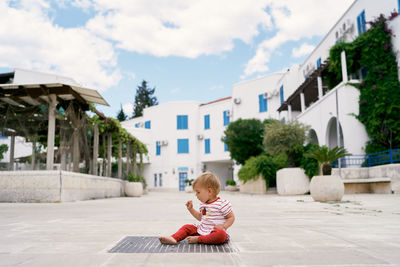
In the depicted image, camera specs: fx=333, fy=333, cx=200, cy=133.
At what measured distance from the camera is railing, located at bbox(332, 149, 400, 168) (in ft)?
40.4

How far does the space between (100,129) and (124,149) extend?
21.0 ft

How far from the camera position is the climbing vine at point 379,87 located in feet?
43.7

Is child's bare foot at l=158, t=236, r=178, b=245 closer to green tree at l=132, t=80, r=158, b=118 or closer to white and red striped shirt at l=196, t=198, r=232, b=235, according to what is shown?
white and red striped shirt at l=196, t=198, r=232, b=235

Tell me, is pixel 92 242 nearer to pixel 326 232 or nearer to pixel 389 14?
pixel 326 232

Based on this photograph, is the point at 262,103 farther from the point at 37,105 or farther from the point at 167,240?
the point at 167,240

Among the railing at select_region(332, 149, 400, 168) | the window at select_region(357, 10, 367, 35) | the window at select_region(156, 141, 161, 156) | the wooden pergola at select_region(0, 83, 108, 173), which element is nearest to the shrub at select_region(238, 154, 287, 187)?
the railing at select_region(332, 149, 400, 168)

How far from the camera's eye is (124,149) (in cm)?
1964

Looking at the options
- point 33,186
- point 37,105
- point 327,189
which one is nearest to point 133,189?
point 37,105

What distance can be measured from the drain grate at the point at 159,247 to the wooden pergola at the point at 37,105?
733 centimetres

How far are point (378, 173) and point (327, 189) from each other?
216 inches

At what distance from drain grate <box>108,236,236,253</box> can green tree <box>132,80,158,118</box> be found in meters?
50.0

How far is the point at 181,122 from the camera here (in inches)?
1357

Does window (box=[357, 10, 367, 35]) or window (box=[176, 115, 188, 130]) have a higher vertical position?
window (box=[357, 10, 367, 35])

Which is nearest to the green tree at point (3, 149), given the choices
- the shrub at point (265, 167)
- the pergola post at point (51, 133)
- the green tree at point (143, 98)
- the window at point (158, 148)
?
the pergola post at point (51, 133)
